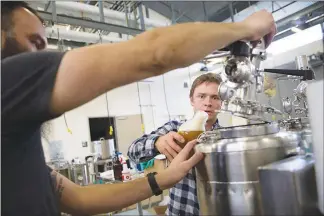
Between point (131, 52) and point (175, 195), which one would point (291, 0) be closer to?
point (175, 195)

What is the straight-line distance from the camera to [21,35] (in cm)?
60

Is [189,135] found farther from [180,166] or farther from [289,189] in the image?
[289,189]

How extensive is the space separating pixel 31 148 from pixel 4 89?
0.16m

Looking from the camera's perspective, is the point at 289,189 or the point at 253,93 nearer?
the point at 289,189

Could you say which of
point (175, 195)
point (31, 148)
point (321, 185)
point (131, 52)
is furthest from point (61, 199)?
point (321, 185)

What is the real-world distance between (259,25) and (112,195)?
66 centimetres

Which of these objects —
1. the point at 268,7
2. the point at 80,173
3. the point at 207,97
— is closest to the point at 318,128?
the point at 207,97

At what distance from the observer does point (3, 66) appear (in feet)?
1.52

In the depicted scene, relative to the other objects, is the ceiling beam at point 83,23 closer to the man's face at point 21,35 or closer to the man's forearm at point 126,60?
the man's face at point 21,35

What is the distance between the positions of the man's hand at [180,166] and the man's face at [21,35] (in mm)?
445

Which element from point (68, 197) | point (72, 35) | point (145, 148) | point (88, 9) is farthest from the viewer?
point (72, 35)

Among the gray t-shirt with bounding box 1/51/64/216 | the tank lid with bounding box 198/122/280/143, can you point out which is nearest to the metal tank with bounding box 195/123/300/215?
the tank lid with bounding box 198/122/280/143

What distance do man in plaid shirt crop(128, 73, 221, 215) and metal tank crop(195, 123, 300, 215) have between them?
25 cm

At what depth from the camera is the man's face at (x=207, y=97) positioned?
1246 mm
